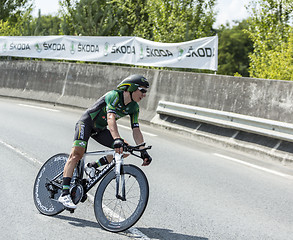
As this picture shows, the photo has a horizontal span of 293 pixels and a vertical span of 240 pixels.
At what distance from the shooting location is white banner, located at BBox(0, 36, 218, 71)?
1292 centimetres

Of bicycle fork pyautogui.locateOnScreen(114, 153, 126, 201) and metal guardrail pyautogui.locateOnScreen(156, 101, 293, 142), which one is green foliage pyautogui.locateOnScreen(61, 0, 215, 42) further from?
bicycle fork pyautogui.locateOnScreen(114, 153, 126, 201)

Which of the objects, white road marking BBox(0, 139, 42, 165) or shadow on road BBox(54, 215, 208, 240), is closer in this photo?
shadow on road BBox(54, 215, 208, 240)

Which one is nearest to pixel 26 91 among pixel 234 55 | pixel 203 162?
pixel 203 162

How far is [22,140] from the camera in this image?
10.2 m

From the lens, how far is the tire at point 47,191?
5.37 m

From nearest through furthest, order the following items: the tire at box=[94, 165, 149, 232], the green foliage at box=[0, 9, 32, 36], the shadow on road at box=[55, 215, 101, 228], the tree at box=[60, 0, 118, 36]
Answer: the tire at box=[94, 165, 149, 232] < the shadow on road at box=[55, 215, 101, 228] < the tree at box=[60, 0, 118, 36] < the green foliage at box=[0, 9, 32, 36]

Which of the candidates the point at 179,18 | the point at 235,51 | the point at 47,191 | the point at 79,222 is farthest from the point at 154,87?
the point at 235,51

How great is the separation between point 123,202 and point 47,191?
1194mm

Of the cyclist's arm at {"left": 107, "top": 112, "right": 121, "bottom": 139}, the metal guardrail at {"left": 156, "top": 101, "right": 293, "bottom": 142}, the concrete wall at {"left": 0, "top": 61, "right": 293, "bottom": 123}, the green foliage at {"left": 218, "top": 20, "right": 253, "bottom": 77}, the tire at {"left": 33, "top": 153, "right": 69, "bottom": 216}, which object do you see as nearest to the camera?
the cyclist's arm at {"left": 107, "top": 112, "right": 121, "bottom": 139}

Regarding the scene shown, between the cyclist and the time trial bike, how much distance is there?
11cm

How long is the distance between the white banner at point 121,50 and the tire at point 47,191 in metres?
7.65

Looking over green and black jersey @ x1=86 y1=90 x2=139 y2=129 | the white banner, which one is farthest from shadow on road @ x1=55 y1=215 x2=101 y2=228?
the white banner

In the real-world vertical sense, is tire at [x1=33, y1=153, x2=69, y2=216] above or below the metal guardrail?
below

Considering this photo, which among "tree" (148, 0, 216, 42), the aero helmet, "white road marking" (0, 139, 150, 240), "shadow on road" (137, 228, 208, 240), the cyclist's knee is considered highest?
"tree" (148, 0, 216, 42)
